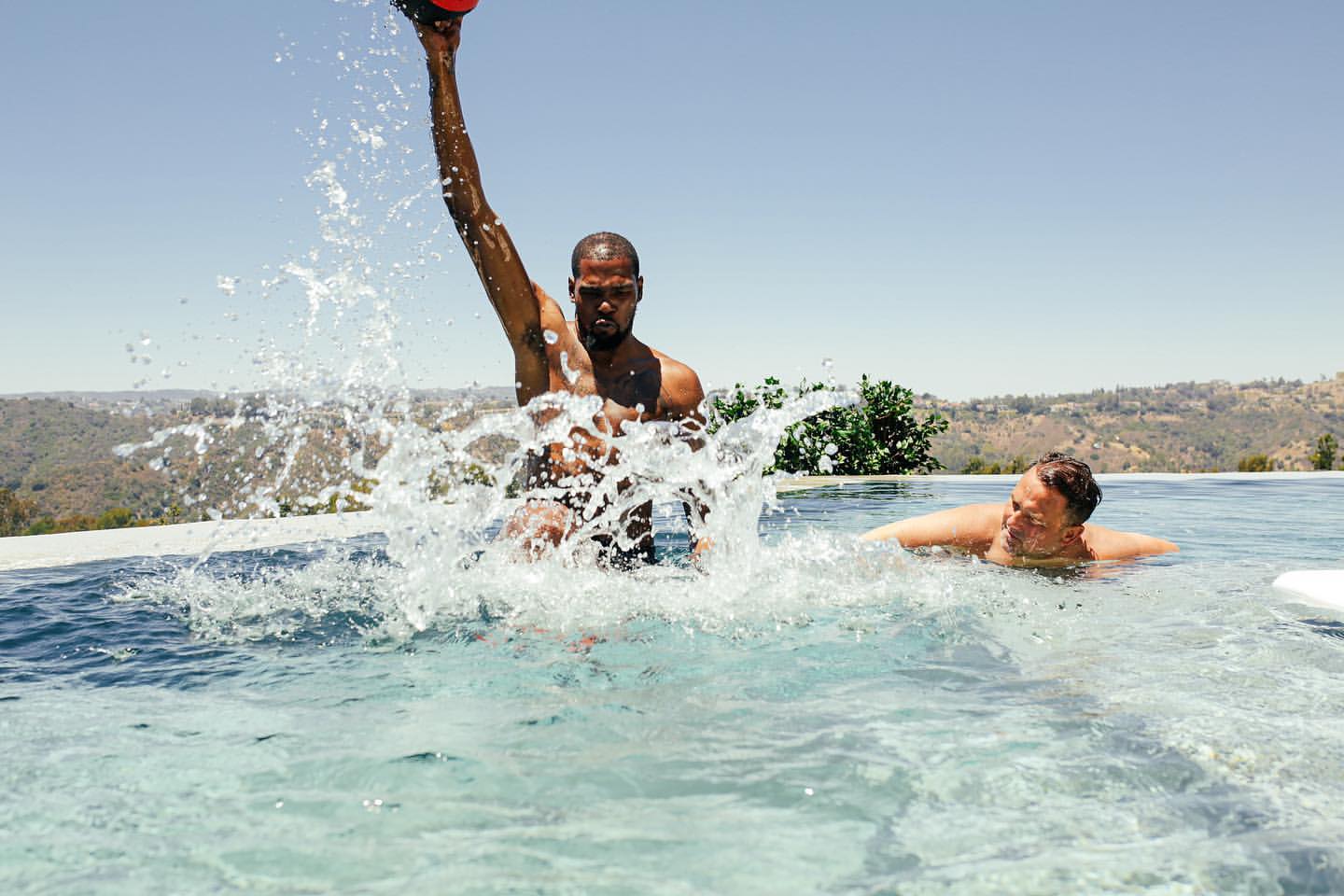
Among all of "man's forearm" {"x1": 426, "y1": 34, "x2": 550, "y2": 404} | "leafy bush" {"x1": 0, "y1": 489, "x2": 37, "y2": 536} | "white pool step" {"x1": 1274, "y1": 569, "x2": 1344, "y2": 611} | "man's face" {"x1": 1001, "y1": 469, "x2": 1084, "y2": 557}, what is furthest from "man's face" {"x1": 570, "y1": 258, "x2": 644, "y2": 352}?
"leafy bush" {"x1": 0, "y1": 489, "x2": 37, "y2": 536}

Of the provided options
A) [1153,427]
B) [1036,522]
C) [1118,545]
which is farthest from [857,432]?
[1153,427]

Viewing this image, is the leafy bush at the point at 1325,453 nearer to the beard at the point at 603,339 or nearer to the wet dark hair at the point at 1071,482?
the wet dark hair at the point at 1071,482

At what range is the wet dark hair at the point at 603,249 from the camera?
3395 millimetres

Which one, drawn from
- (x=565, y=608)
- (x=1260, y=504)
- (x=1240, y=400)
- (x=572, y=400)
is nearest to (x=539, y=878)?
(x=565, y=608)

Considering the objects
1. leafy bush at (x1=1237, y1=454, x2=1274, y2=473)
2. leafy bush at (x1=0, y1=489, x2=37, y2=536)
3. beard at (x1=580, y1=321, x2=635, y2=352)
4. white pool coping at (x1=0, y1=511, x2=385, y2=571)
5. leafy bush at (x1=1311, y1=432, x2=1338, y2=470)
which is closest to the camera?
beard at (x1=580, y1=321, x2=635, y2=352)

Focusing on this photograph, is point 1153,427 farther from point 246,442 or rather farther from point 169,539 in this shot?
point 246,442

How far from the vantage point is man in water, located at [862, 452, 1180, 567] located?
418 cm

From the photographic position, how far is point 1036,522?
14.1ft

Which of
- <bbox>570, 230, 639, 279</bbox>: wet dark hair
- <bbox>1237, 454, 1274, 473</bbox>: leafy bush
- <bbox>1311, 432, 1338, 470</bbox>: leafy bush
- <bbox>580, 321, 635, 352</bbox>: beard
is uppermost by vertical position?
<bbox>570, 230, 639, 279</bbox>: wet dark hair

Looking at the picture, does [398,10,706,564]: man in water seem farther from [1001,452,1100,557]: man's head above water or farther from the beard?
[1001,452,1100,557]: man's head above water

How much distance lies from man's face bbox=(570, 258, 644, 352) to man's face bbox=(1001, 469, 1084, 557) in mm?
1974

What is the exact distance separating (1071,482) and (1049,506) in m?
0.16

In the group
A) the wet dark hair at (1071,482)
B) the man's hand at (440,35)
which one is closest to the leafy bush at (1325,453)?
the wet dark hair at (1071,482)

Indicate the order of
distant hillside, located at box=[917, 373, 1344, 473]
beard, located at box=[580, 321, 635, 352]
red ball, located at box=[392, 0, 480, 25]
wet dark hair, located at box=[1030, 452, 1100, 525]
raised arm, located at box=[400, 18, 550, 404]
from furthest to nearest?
distant hillside, located at box=[917, 373, 1344, 473]
wet dark hair, located at box=[1030, 452, 1100, 525]
beard, located at box=[580, 321, 635, 352]
raised arm, located at box=[400, 18, 550, 404]
red ball, located at box=[392, 0, 480, 25]
